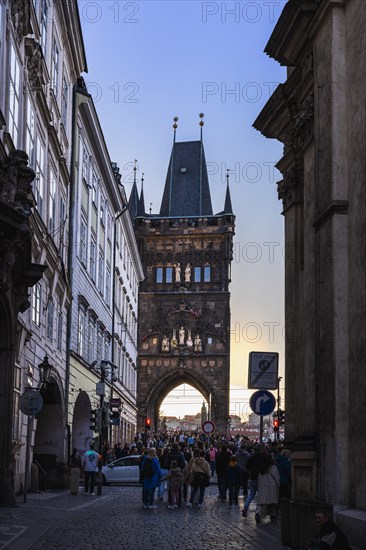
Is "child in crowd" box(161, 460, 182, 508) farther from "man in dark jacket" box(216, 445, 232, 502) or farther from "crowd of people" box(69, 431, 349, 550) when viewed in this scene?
"man in dark jacket" box(216, 445, 232, 502)

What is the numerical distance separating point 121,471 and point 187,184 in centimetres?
8005

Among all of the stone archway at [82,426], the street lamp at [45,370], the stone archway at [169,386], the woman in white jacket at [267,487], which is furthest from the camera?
the stone archway at [169,386]

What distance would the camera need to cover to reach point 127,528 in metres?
18.1

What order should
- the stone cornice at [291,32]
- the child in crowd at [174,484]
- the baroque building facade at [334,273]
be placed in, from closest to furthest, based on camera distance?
the baroque building facade at [334,273]
the stone cornice at [291,32]
the child in crowd at [174,484]

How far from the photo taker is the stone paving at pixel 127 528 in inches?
579

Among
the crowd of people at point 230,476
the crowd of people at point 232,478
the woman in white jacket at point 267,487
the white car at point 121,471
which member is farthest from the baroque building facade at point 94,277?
the woman in white jacket at point 267,487

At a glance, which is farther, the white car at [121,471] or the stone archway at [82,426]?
the stone archway at [82,426]

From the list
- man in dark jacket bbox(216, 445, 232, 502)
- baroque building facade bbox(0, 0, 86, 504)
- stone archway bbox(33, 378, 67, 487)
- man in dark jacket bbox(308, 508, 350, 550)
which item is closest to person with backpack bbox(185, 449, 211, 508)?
man in dark jacket bbox(216, 445, 232, 502)

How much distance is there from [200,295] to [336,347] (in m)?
88.1

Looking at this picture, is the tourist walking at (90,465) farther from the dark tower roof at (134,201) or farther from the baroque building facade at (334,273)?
the dark tower roof at (134,201)

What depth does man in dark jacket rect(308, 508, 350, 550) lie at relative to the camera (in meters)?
10.8

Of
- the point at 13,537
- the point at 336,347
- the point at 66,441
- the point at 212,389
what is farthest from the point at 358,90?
the point at 212,389

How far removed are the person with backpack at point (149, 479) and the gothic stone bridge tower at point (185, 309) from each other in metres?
70.6

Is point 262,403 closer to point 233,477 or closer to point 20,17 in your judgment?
A: point 233,477
